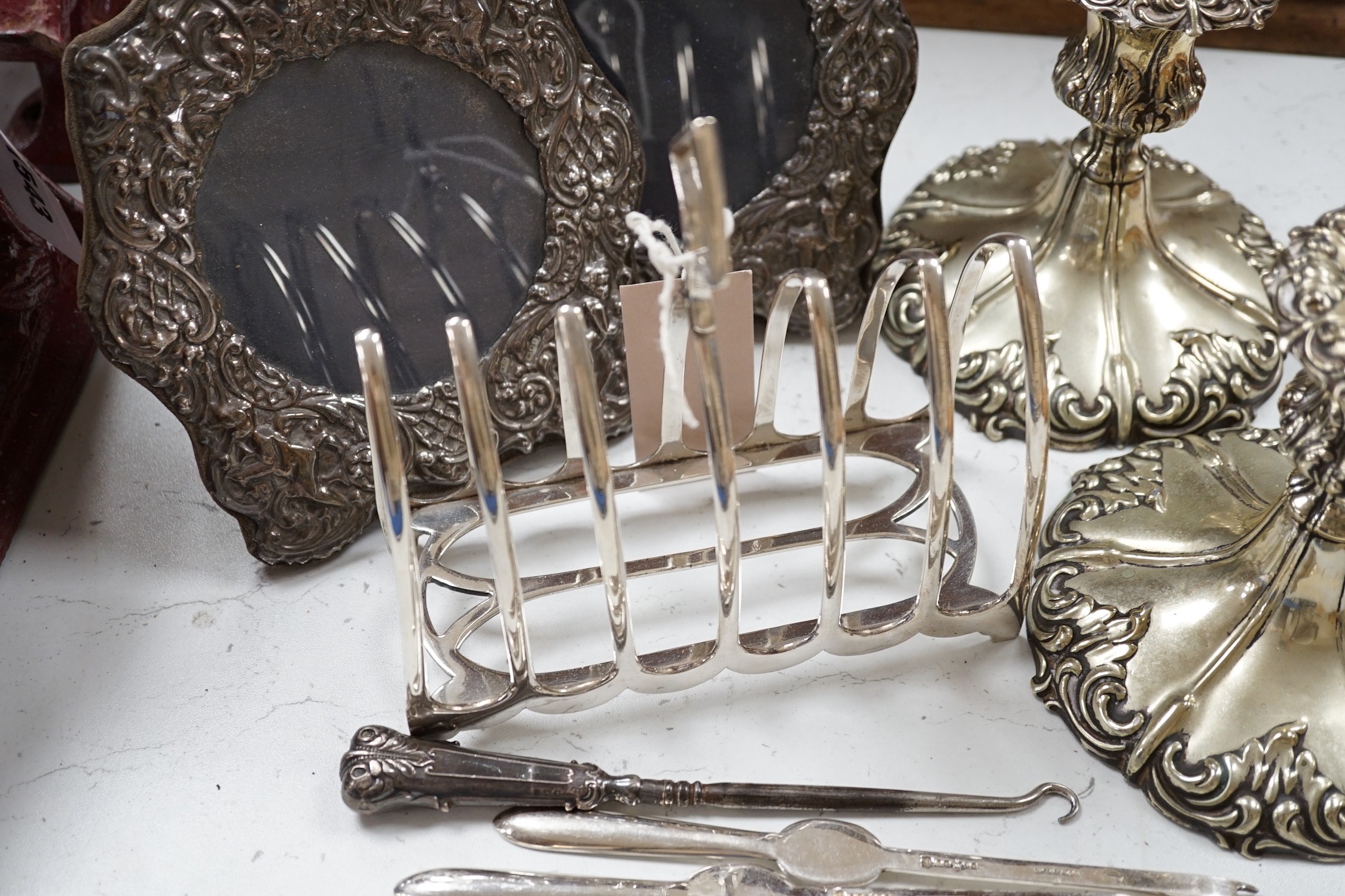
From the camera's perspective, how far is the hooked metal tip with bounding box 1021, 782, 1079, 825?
0.73m

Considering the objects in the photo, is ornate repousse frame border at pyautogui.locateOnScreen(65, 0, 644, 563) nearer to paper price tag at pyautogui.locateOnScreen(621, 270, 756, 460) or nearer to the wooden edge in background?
paper price tag at pyautogui.locateOnScreen(621, 270, 756, 460)

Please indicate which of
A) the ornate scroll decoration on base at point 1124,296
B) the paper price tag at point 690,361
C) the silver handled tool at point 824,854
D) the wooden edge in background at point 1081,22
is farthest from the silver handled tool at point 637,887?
the wooden edge in background at point 1081,22

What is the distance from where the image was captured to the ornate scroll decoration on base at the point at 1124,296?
2.96 feet

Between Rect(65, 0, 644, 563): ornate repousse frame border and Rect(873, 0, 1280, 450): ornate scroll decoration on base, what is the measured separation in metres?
0.29

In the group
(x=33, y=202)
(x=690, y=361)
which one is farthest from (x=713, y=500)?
(x=33, y=202)

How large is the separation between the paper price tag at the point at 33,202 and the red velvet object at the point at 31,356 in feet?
0.15

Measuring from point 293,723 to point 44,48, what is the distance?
19.2 inches

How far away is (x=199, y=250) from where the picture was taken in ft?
2.52

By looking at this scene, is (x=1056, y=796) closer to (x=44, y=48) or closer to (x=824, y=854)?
(x=824, y=854)

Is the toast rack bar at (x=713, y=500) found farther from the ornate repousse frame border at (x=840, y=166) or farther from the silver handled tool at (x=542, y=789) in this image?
the ornate repousse frame border at (x=840, y=166)

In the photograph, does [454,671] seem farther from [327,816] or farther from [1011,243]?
[1011,243]

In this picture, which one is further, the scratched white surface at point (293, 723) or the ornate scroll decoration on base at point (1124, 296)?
the ornate scroll decoration on base at point (1124, 296)

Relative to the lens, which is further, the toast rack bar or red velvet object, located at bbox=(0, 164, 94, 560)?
red velvet object, located at bbox=(0, 164, 94, 560)

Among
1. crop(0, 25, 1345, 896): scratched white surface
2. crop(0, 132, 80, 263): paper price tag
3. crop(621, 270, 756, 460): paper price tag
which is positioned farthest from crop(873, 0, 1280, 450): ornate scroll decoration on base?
crop(0, 132, 80, 263): paper price tag
